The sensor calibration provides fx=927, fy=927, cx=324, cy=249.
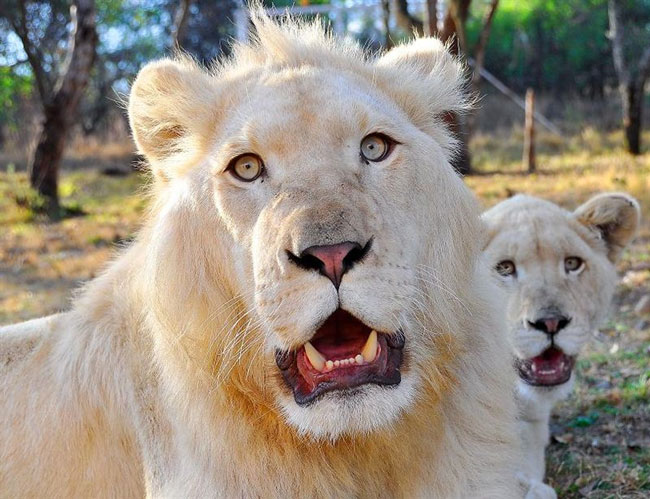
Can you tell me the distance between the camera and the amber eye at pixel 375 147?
100.0 inches

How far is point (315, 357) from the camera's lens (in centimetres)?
228

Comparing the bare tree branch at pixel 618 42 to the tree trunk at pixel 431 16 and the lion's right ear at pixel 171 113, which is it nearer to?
the tree trunk at pixel 431 16

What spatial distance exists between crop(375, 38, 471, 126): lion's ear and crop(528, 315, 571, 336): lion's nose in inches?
43.3

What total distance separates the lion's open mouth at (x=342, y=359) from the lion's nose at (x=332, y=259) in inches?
4.7

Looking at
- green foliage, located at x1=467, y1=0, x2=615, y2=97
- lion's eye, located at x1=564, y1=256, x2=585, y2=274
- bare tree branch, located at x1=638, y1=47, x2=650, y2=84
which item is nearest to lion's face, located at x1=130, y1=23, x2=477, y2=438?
lion's eye, located at x1=564, y1=256, x2=585, y2=274

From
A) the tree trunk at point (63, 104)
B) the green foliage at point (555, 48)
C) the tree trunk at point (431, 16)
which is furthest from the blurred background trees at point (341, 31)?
the tree trunk at point (431, 16)

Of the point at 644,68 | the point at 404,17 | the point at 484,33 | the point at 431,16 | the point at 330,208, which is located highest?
the point at 404,17

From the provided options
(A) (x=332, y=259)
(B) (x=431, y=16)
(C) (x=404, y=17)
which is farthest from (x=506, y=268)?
(C) (x=404, y=17)

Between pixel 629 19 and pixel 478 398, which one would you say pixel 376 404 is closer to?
pixel 478 398

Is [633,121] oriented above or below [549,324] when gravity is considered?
below

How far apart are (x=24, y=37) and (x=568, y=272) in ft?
37.6

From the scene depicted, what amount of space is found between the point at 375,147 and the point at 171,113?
686 mm

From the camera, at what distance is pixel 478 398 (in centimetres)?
272

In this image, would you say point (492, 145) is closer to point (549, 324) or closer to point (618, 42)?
point (618, 42)
